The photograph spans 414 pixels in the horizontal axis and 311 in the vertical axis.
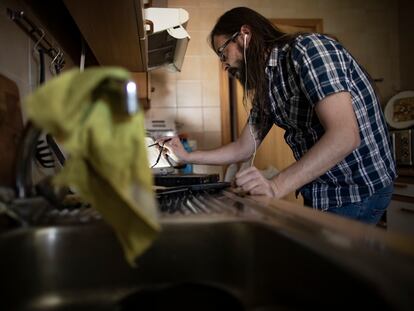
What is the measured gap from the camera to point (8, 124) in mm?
641

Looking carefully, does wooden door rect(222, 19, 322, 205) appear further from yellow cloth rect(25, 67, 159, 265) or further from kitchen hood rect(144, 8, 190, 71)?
yellow cloth rect(25, 67, 159, 265)

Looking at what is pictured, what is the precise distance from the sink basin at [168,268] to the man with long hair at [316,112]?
302 mm

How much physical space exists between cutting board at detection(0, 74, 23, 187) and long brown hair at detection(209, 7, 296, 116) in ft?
2.22

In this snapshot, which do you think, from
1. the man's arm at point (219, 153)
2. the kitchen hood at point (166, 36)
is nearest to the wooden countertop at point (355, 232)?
the man's arm at point (219, 153)

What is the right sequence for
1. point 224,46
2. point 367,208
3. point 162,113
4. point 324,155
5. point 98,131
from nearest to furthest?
1. point 98,131
2. point 324,155
3. point 367,208
4. point 224,46
5. point 162,113

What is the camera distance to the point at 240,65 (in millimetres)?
1197

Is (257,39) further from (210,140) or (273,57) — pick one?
(210,140)

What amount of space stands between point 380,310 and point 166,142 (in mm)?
1179

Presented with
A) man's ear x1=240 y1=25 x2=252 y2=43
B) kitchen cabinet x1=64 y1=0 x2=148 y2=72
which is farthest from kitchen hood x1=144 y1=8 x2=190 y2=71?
man's ear x1=240 y1=25 x2=252 y2=43

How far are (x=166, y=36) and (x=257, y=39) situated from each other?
0.65 meters

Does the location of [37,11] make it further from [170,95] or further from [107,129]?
[170,95]

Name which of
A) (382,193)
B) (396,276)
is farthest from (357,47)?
(396,276)

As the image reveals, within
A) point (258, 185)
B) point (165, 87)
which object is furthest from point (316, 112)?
point (165, 87)

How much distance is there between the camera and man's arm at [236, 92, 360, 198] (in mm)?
773
